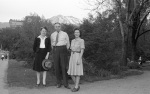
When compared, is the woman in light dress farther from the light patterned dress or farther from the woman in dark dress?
the woman in dark dress

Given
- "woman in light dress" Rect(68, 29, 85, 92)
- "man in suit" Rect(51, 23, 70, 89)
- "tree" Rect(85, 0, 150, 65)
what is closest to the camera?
"woman in light dress" Rect(68, 29, 85, 92)

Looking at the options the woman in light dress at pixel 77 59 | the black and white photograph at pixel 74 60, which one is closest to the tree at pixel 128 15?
the black and white photograph at pixel 74 60

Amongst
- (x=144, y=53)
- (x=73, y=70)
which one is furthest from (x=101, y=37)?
(x=144, y=53)

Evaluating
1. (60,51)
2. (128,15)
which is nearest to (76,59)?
(60,51)

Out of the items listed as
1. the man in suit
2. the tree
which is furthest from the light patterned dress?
the tree

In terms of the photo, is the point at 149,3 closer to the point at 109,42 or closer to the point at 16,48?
the point at 109,42

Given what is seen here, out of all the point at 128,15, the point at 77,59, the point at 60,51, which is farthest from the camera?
the point at 128,15

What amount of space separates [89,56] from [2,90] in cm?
464

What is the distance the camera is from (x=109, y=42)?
1050 cm

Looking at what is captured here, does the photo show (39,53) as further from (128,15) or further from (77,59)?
(128,15)

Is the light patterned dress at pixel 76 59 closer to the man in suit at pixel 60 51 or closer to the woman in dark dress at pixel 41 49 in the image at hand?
the man in suit at pixel 60 51

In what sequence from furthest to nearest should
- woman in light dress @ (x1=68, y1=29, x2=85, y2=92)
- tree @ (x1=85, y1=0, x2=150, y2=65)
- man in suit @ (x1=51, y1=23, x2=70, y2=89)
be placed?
tree @ (x1=85, y1=0, x2=150, y2=65), man in suit @ (x1=51, y1=23, x2=70, y2=89), woman in light dress @ (x1=68, y1=29, x2=85, y2=92)

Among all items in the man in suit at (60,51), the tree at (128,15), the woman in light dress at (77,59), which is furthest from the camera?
the tree at (128,15)

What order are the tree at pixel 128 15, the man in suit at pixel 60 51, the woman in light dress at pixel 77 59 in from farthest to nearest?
the tree at pixel 128 15, the man in suit at pixel 60 51, the woman in light dress at pixel 77 59
